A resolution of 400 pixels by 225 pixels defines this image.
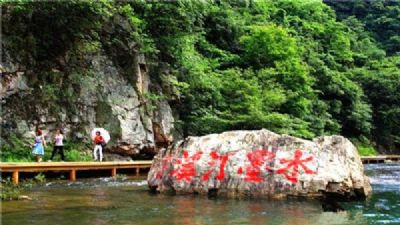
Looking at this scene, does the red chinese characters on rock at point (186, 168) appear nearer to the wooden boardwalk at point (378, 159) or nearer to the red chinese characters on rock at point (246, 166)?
the red chinese characters on rock at point (246, 166)

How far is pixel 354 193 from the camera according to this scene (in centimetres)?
1207

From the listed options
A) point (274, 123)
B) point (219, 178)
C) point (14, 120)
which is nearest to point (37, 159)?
point (14, 120)

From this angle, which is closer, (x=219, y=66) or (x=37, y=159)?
(x=37, y=159)

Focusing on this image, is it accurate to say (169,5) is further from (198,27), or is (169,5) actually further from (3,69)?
(3,69)

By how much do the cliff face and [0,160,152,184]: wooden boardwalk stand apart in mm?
1875

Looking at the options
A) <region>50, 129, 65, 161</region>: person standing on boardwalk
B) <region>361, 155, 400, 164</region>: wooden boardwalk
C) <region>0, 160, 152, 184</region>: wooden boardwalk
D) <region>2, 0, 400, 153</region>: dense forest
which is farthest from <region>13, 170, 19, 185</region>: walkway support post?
<region>361, 155, 400, 164</region>: wooden boardwalk

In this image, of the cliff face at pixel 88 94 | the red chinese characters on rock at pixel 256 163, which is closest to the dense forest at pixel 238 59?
the cliff face at pixel 88 94

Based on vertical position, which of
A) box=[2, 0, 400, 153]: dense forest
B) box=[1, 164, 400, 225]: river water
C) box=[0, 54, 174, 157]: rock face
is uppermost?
box=[2, 0, 400, 153]: dense forest

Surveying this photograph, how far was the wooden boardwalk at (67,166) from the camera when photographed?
14.9 metres

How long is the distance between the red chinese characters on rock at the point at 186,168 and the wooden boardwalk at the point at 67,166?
4811mm

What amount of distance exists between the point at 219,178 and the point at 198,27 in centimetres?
1471

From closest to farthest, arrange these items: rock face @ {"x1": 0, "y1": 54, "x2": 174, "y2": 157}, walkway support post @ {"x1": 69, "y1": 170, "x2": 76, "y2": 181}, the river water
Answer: the river water, walkway support post @ {"x1": 69, "y1": 170, "x2": 76, "y2": 181}, rock face @ {"x1": 0, "y1": 54, "x2": 174, "y2": 157}

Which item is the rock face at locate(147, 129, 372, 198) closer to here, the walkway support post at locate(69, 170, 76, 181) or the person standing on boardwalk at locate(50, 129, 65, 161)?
the walkway support post at locate(69, 170, 76, 181)

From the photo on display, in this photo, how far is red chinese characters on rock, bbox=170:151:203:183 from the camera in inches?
498
